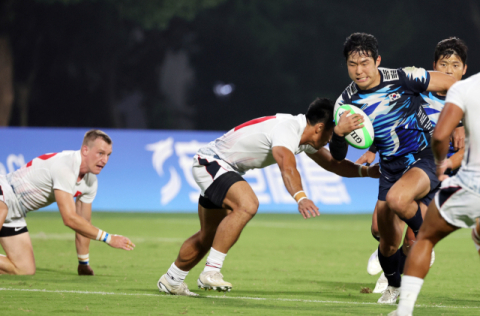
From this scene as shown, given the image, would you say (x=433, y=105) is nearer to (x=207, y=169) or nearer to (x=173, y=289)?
(x=207, y=169)

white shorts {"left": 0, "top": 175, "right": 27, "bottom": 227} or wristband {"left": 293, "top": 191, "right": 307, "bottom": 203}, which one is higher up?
wristband {"left": 293, "top": 191, "right": 307, "bottom": 203}

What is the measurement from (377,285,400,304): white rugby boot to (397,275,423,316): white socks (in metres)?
1.58

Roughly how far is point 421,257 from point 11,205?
4.84 metres

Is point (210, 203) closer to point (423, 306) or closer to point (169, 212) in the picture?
point (423, 306)

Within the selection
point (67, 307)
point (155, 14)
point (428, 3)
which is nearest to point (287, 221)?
point (67, 307)

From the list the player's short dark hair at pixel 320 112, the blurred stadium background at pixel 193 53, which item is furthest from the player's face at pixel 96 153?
the blurred stadium background at pixel 193 53

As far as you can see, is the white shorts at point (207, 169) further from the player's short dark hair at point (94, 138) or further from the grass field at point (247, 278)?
the player's short dark hair at point (94, 138)

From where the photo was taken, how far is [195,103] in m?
34.4

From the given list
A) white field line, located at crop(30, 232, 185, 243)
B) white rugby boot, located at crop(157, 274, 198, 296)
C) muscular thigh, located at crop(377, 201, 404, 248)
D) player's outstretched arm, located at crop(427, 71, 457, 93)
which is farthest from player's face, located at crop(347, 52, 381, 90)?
white field line, located at crop(30, 232, 185, 243)

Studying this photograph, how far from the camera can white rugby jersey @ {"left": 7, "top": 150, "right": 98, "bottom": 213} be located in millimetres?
7090

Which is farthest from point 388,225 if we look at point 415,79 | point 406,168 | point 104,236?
point 104,236

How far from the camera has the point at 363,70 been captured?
596cm

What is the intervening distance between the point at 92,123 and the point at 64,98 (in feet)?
5.84

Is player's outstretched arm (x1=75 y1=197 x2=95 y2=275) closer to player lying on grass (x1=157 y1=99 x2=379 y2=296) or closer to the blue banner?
player lying on grass (x1=157 y1=99 x2=379 y2=296)
